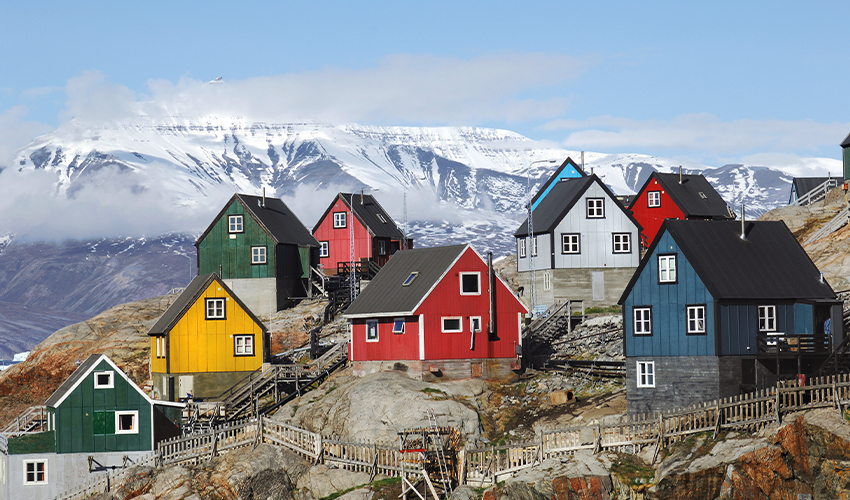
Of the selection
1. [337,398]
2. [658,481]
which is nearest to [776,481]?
[658,481]

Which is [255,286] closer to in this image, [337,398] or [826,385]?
[337,398]

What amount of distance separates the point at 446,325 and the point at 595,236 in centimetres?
1939

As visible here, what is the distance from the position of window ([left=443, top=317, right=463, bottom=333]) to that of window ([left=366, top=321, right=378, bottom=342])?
13.3ft

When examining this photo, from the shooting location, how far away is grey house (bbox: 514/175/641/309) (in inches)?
2987

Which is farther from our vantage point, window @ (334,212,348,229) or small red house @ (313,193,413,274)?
window @ (334,212,348,229)

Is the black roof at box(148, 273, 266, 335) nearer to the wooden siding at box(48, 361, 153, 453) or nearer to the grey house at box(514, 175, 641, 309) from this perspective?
the wooden siding at box(48, 361, 153, 453)

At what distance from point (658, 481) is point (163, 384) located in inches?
1304

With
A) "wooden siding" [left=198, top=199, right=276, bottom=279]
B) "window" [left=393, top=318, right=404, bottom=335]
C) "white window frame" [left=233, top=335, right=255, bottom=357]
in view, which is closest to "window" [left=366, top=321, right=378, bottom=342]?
"window" [left=393, top=318, right=404, bottom=335]

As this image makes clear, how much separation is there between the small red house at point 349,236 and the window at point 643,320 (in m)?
45.8

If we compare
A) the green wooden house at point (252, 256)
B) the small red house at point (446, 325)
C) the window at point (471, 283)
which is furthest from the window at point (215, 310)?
the green wooden house at point (252, 256)

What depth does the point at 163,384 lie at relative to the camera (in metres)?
64.9

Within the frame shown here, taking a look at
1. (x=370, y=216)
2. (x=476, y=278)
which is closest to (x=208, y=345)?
(x=476, y=278)

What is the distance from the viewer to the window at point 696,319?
4959cm

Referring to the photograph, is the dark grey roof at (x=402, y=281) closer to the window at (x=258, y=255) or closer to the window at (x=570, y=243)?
the window at (x=570, y=243)
